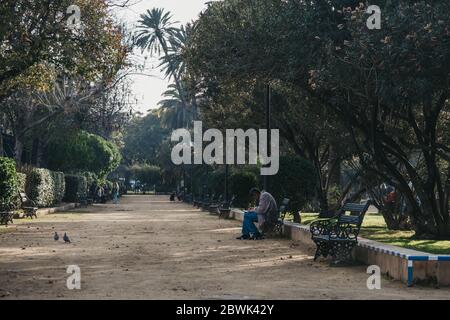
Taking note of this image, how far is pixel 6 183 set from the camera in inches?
1107

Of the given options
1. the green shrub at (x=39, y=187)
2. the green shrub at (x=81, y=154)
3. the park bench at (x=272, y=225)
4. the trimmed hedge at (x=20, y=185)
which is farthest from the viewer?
the green shrub at (x=81, y=154)

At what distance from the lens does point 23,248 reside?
59.7 ft

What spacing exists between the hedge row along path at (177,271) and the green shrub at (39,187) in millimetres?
15950

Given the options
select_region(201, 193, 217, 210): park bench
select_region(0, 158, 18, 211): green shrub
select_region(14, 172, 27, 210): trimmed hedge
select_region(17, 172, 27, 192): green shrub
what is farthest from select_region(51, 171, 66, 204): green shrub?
select_region(0, 158, 18, 211): green shrub

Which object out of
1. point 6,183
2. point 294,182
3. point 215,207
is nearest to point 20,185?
point 6,183

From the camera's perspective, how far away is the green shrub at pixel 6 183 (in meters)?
28.0

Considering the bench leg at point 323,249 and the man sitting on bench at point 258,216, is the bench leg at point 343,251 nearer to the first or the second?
the bench leg at point 323,249

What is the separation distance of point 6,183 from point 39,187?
1082cm

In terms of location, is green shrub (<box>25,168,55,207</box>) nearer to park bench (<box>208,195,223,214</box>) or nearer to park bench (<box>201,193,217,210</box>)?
park bench (<box>208,195,223,214</box>)

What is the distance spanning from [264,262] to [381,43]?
5.52 m

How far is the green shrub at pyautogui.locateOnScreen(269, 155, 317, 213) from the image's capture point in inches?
1053

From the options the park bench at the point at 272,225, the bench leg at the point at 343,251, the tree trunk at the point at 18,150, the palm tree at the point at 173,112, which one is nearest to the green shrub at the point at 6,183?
the park bench at the point at 272,225
